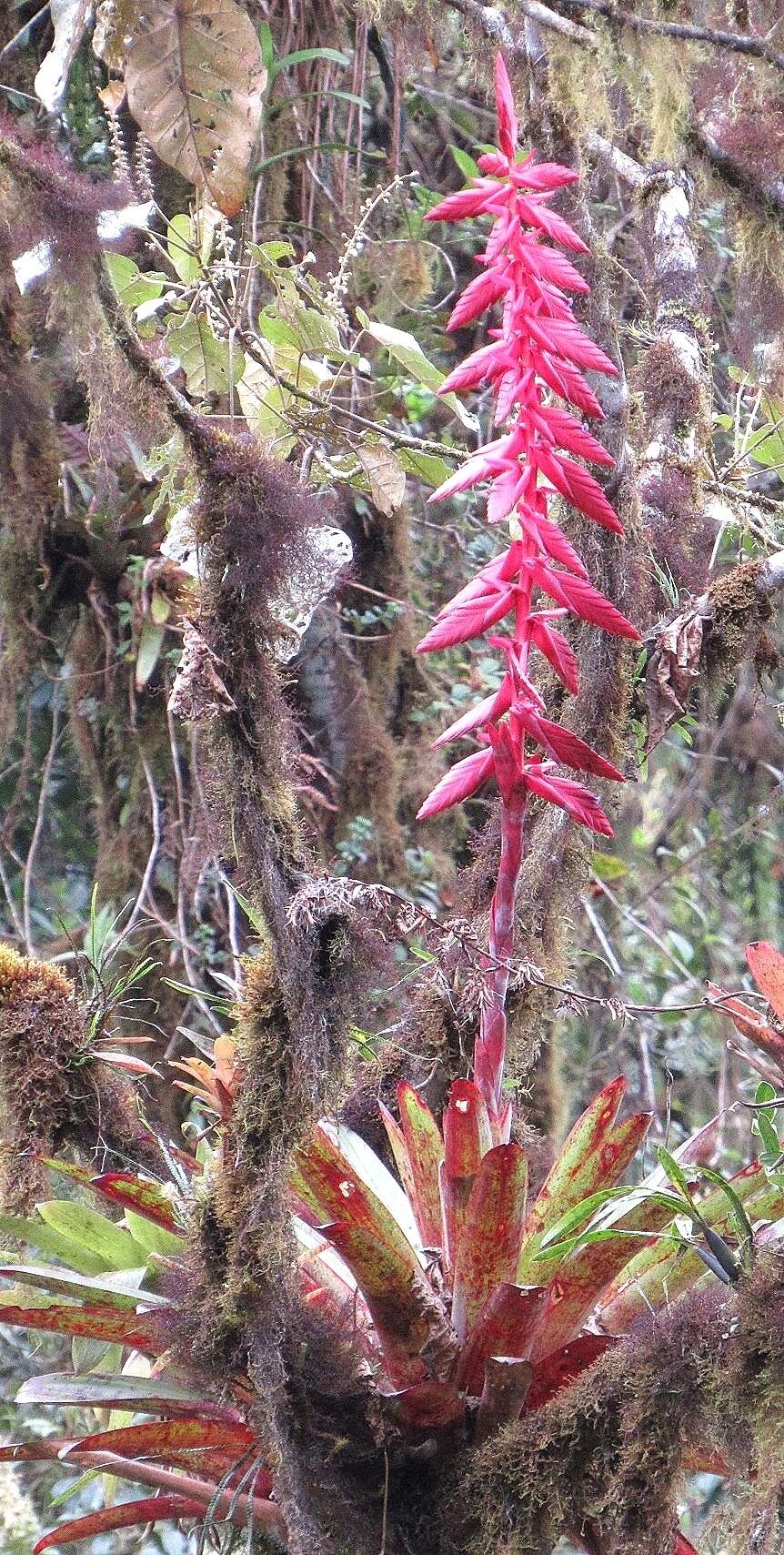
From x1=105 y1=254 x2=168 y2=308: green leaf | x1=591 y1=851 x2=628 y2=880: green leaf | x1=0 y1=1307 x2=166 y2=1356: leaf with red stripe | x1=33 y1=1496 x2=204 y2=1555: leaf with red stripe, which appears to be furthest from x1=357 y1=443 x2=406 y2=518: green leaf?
x1=591 y1=851 x2=628 y2=880: green leaf

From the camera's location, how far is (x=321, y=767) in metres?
2.45

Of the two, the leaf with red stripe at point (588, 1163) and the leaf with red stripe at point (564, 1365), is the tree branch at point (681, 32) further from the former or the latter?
the leaf with red stripe at point (564, 1365)

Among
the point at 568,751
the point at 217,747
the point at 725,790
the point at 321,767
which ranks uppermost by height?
the point at 217,747

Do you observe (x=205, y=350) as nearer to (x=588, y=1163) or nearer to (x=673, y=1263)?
(x=588, y=1163)

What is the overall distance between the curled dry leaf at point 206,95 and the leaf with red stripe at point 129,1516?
53.8 inches

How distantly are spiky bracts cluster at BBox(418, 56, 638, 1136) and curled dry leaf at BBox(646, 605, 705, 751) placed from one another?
0.35 m

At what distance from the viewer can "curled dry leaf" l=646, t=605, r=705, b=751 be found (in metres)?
1.35

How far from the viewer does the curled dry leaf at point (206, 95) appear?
1645 millimetres

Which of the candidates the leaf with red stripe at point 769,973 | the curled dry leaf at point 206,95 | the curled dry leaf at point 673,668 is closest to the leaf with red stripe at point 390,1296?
the leaf with red stripe at point 769,973

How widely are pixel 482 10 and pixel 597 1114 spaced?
1.28 meters

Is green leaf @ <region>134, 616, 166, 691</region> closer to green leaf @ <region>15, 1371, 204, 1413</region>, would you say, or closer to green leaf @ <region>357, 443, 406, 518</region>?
green leaf @ <region>357, 443, 406, 518</region>

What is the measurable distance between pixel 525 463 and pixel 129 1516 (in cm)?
94

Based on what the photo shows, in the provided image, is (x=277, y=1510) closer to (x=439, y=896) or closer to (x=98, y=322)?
(x=98, y=322)

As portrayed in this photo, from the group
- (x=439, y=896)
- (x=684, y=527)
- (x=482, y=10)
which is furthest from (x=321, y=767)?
(x=482, y=10)
